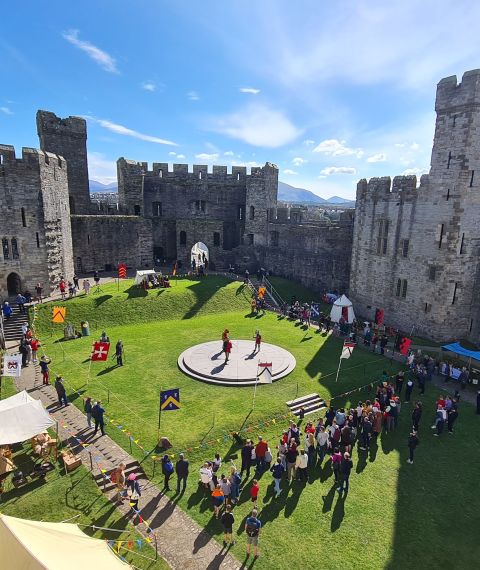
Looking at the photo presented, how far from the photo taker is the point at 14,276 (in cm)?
2591

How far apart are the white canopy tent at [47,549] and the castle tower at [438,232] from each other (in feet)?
75.6

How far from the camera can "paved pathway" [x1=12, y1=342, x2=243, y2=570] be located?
364 inches

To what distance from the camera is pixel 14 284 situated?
26172 mm

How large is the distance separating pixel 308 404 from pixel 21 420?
1112cm

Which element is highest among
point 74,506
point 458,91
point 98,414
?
point 458,91

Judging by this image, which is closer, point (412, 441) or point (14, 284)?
point (412, 441)

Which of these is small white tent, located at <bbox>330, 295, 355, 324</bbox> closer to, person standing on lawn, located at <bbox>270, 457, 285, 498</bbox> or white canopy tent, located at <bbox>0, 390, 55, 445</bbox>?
person standing on lawn, located at <bbox>270, 457, 285, 498</bbox>

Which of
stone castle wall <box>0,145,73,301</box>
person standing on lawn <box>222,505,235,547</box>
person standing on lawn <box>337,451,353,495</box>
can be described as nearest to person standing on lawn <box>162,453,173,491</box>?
person standing on lawn <box>222,505,235,547</box>

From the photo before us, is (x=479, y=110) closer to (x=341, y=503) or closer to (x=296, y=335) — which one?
(x=296, y=335)

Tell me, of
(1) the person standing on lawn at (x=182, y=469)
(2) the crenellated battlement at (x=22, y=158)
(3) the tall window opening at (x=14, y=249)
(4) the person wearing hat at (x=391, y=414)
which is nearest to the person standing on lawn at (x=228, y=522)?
(1) the person standing on lawn at (x=182, y=469)

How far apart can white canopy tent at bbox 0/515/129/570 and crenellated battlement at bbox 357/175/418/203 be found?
25.4 metres

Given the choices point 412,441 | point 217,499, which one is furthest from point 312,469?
point 217,499

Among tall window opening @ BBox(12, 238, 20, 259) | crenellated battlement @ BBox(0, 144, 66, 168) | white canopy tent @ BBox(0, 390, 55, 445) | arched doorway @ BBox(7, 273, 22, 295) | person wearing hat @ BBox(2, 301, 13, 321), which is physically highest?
crenellated battlement @ BBox(0, 144, 66, 168)

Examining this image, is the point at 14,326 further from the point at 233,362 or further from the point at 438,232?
the point at 438,232
